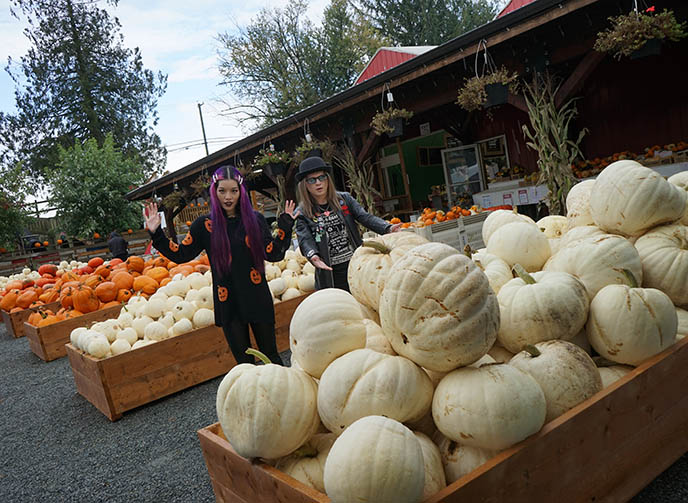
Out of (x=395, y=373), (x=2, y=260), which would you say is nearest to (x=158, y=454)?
(x=395, y=373)

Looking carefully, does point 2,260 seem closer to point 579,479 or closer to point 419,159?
point 419,159

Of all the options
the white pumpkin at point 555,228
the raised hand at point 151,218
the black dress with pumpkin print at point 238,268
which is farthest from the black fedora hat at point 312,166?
the white pumpkin at point 555,228

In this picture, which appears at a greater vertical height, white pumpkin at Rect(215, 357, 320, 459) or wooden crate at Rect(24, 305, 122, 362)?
white pumpkin at Rect(215, 357, 320, 459)

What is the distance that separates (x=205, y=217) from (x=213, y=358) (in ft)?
5.17

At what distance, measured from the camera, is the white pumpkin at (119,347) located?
3.88 m

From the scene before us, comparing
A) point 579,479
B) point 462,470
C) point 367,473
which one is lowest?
point 579,479

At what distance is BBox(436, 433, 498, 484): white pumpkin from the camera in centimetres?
127

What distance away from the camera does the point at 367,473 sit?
1.07 meters

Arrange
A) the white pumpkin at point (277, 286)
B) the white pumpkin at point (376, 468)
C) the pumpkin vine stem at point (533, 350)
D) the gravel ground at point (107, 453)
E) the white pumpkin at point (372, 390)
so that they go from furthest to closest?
the white pumpkin at point (277, 286), the gravel ground at point (107, 453), the pumpkin vine stem at point (533, 350), the white pumpkin at point (372, 390), the white pumpkin at point (376, 468)

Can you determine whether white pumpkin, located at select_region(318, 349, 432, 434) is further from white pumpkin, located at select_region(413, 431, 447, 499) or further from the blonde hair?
the blonde hair

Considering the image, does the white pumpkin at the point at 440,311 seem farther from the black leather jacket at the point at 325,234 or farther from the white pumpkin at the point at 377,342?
the black leather jacket at the point at 325,234

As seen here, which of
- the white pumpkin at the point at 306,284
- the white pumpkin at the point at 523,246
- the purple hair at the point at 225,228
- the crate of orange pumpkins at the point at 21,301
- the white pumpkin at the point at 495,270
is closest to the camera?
the white pumpkin at the point at 495,270

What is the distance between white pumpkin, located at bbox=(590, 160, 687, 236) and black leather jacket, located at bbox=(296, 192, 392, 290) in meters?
1.67

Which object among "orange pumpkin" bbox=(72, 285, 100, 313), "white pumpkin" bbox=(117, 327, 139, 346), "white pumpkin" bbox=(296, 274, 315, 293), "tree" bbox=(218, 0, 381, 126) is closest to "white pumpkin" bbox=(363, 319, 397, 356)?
"white pumpkin" bbox=(117, 327, 139, 346)
